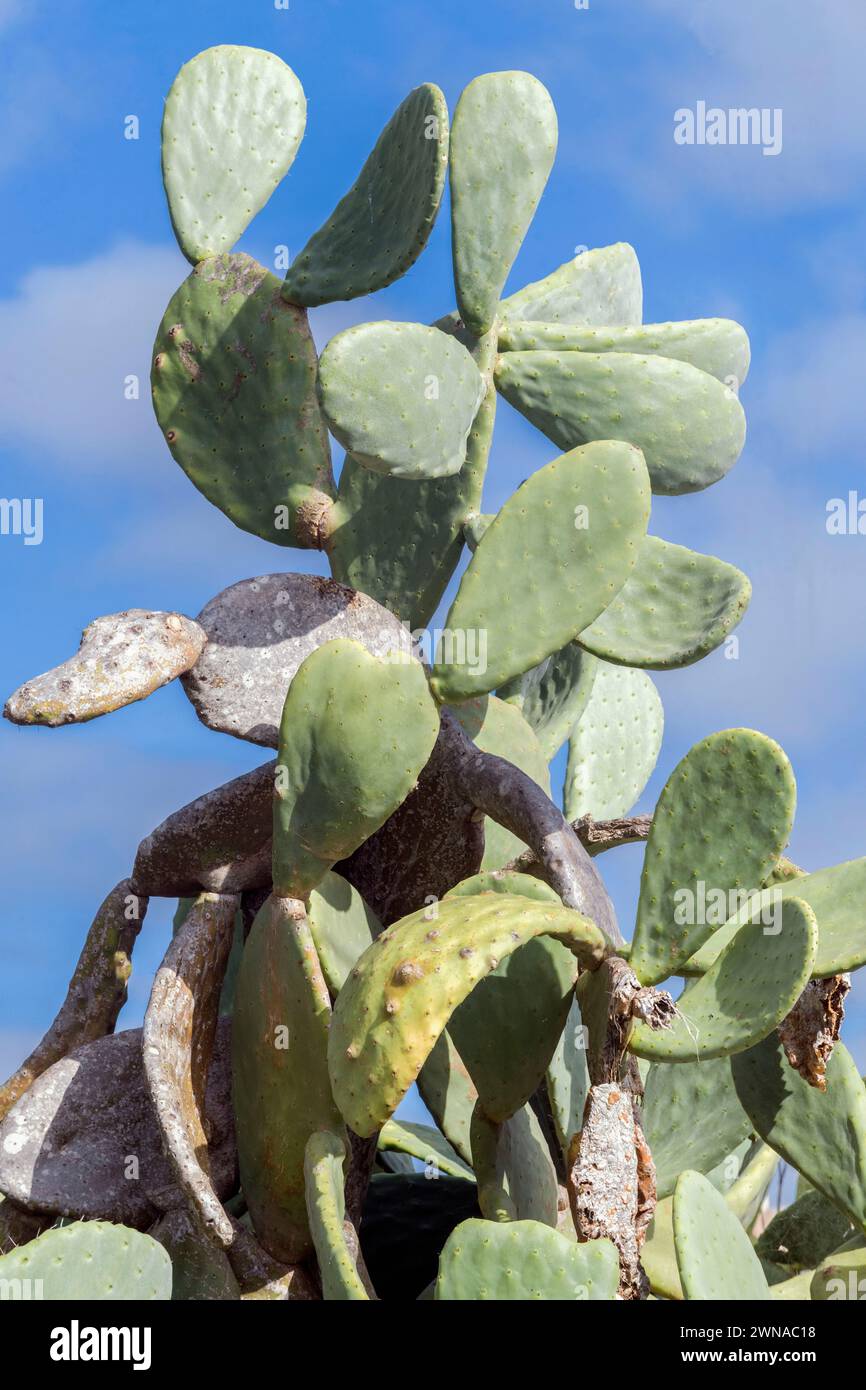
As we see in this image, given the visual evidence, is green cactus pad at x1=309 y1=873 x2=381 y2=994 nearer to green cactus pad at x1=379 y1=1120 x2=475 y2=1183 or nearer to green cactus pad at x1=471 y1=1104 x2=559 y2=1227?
green cactus pad at x1=471 y1=1104 x2=559 y2=1227

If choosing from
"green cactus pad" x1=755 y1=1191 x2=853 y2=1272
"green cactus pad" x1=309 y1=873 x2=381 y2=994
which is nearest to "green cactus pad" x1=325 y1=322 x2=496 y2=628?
"green cactus pad" x1=309 y1=873 x2=381 y2=994

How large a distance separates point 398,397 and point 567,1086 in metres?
1.12

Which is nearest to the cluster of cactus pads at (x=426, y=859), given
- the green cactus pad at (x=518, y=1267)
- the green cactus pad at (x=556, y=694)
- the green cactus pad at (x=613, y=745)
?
the green cactus pad at (x=518, y=1267)

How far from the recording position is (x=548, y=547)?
235 centimetres

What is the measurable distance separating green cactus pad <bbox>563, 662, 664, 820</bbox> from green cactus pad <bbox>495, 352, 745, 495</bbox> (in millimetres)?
854

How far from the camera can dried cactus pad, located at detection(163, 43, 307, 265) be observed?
9.46 feet

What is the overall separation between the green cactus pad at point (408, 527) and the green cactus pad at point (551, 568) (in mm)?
449

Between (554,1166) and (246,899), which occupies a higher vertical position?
(246,899)

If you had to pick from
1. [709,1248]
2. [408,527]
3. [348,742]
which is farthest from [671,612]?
[709,1248]

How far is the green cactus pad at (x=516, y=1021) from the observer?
2441 mm

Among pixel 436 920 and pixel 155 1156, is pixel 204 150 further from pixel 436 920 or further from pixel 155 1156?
pixel 155 1156

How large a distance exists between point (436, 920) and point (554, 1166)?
873 mm

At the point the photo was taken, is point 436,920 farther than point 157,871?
No
